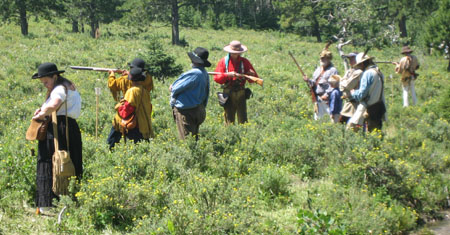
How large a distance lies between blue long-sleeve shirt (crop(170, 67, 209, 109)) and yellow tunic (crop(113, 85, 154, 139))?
498 mm

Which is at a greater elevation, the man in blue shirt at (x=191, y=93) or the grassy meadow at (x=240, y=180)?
the man in blue shirt at (x=191, y=93)

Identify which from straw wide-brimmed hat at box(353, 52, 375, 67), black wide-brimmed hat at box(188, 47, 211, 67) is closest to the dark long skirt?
black wide-brimmed hat at box(188, 47, 211, 67)

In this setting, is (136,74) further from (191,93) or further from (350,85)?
(350,85)

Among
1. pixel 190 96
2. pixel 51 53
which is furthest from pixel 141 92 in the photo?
pixel 51 53

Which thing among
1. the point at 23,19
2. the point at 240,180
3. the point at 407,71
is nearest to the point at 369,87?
the point at 240,180

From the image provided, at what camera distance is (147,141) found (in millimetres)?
8008

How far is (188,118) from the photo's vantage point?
8.15 meters

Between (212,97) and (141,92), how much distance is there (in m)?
6.17

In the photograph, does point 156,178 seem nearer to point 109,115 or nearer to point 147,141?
point 147,141

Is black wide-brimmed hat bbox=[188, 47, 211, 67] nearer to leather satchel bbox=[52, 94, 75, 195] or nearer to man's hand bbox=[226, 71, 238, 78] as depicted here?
man's hand bbox=[226, 71, 238, 78]

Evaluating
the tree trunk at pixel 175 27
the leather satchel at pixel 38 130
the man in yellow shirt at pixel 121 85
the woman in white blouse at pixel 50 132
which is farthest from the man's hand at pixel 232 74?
the tree trunk at pixel 175 27

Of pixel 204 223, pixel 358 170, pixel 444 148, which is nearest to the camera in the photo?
Answer: pixel 204 223

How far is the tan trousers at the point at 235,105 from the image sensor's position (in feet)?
31.0

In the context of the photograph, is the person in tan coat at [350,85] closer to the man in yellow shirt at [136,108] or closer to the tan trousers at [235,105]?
the tan trousers at [235,105]
